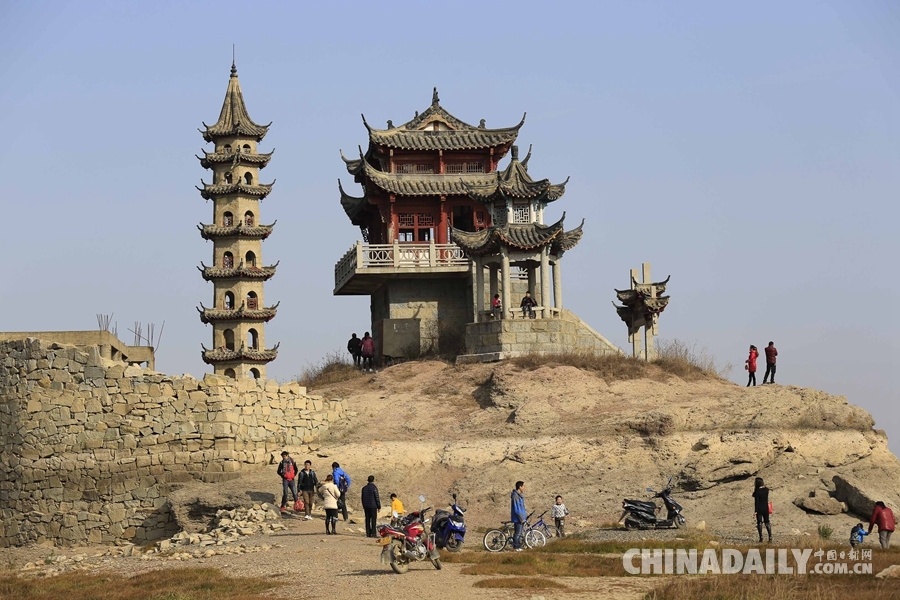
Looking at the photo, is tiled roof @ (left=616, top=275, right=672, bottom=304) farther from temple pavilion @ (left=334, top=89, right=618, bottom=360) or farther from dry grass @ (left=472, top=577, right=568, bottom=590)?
dry grass @ (left=472, top=577, right=568, bottom=590)

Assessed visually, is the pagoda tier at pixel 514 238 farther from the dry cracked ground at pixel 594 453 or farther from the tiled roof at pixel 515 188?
the dry cracked ground at pixel 594 453

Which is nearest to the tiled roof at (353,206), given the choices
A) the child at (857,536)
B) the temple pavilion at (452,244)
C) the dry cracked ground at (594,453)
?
the temple pavilion at (452,244)

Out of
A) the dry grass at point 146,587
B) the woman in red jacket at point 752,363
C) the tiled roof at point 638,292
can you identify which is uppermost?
the tiled roof at point 638,292

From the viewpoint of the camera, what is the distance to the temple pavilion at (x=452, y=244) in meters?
37.3

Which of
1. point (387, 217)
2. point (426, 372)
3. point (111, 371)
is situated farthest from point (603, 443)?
point (387, 217)

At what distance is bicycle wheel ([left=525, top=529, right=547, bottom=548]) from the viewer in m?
24.1

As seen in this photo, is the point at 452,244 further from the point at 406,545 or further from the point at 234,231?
the point at 406,545

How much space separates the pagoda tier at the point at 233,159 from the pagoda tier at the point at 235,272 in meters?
4.58

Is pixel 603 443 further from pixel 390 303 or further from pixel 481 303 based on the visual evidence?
pixel 390 303

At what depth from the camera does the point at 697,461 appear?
30.6 meters

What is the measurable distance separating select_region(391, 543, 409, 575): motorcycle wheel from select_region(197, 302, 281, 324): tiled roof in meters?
33.5

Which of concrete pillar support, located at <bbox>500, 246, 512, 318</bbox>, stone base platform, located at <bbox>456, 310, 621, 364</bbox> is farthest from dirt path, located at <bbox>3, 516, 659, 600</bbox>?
concrete pillar support, located at <bbox>500, 246, 512, 318</bbox>

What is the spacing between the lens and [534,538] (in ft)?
79.6

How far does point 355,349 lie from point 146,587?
21.4 meters
